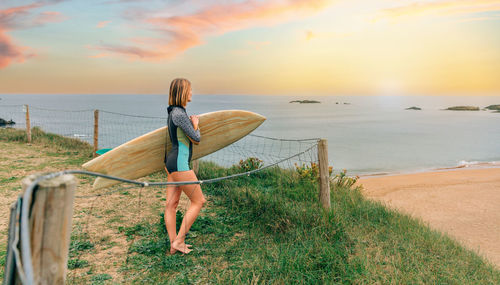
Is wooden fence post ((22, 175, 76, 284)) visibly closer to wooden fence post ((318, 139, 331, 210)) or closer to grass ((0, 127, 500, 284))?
grass ((0, 127, 500, 284))

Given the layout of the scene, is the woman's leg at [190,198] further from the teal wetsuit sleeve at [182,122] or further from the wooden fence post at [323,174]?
the wooden fence post at [323,174]

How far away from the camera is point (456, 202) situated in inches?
376

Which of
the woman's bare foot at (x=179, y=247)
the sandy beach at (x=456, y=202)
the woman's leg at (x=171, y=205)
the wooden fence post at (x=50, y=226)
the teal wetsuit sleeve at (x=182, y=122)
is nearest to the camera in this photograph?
the wooden fence post at (x=50, y=226)

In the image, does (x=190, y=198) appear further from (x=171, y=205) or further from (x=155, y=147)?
(x=155, y=147)

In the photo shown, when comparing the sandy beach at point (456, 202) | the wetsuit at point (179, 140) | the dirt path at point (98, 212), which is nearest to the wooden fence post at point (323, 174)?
the wetsuit at point (179, 140)

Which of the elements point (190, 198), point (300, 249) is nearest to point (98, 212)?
point (190, 198)

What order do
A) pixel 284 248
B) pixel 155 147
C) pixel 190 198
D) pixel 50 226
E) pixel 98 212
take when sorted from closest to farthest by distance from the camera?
1. pixel 50 226
2. pixel 190 198
3. pixel 284 248
4. pixel 155 147
5. pixel 98 212

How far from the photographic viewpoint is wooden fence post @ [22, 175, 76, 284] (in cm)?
129

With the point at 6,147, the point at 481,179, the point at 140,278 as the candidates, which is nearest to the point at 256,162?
the point at 140,278

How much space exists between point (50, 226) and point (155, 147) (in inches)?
106

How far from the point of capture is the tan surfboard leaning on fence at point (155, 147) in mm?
3721

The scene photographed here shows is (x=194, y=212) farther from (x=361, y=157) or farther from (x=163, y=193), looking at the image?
(x=361, y=157)

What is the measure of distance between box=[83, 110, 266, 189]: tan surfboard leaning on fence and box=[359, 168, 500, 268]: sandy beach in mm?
4115

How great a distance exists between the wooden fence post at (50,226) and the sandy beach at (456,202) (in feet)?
19.2
